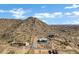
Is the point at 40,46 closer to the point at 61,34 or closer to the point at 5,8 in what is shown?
the point at 61,34

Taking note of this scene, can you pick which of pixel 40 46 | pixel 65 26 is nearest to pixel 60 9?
pixel 65 26

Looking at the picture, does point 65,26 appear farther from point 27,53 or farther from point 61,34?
point 27,53
